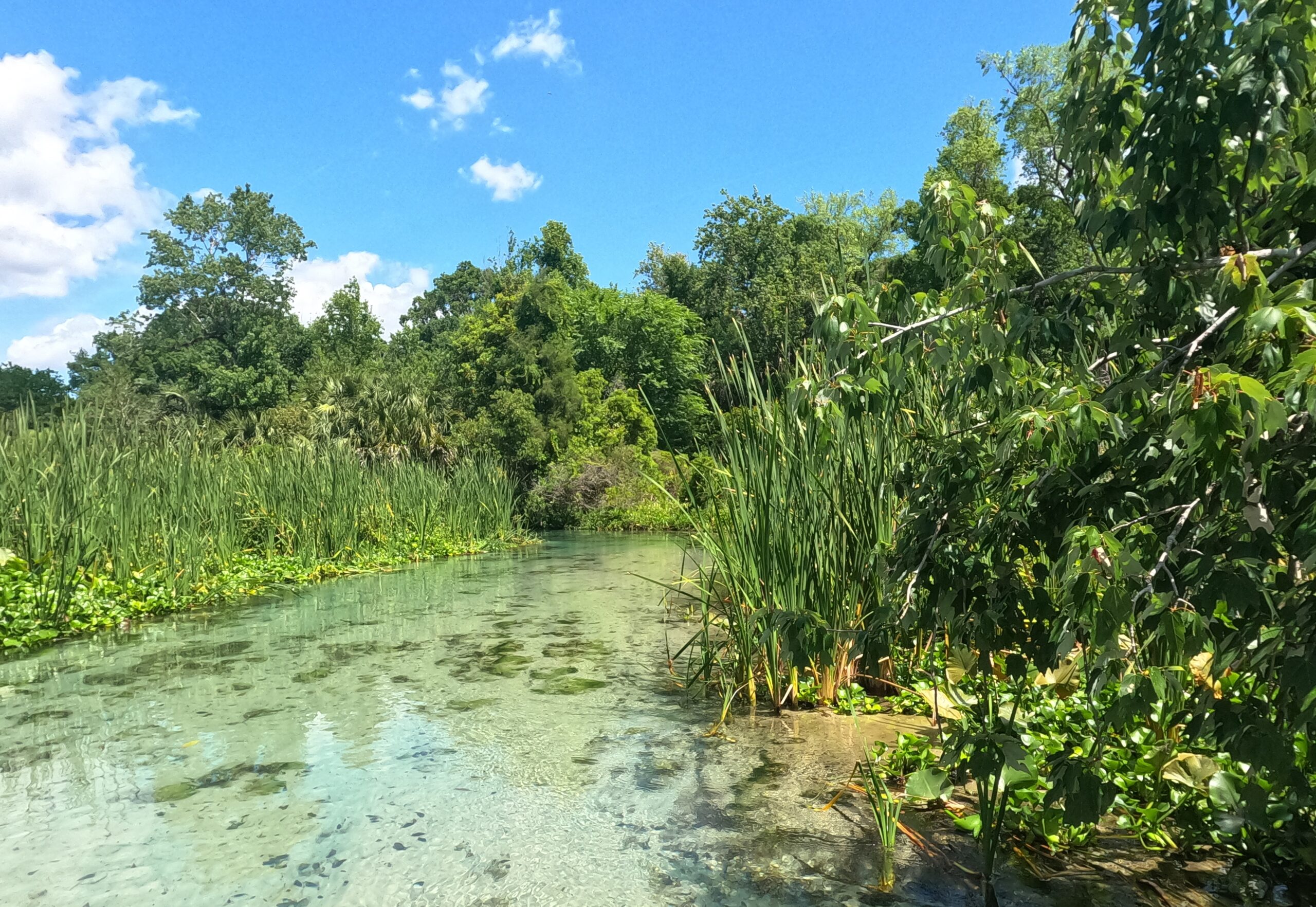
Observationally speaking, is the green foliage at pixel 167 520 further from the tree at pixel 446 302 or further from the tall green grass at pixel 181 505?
the tree at pixel 446 302

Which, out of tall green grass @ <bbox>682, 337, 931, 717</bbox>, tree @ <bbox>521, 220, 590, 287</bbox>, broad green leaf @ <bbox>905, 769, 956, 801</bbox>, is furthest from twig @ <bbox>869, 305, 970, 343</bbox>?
tree @ <bbox>521, 220, 590, 287</bbox>

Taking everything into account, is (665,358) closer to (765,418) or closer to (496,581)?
(496,581)

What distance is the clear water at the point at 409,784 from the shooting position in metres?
2.33

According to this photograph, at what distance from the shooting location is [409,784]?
3133 millimetres

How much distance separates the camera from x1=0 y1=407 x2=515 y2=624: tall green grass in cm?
596

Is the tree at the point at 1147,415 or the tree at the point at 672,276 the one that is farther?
the tree at the point at 672,276

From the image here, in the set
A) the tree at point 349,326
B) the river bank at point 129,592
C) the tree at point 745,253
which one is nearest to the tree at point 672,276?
the tree at point 745,253

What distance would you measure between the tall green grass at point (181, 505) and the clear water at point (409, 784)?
1.01 meters

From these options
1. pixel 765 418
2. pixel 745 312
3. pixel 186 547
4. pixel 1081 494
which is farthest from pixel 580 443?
pixel 1081 494

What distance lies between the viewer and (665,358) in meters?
27.5

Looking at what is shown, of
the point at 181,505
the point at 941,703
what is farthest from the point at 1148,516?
the point at 181,505

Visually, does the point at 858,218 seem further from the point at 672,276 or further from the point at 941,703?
the point at 941,703

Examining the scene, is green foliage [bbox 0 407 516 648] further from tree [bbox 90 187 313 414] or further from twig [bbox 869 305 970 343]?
tree [bbox 90 187 313 414]

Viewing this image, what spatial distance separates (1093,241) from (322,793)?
126 inches
